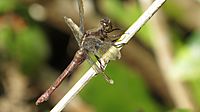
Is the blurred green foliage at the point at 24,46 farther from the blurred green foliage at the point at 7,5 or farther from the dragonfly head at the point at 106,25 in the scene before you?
the dragonfly head at the point at 106,25

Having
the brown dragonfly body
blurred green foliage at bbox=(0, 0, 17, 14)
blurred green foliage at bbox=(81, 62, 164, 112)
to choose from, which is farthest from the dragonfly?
blurred green foliage at bbox=(0, 0, 17, 14)

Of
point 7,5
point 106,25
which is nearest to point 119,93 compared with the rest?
point 106,25

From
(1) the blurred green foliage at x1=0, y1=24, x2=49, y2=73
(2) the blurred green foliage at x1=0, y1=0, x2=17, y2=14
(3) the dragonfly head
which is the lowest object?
(1) the blurred green foliage at x1=0, y1=24, x2=49, y2=73

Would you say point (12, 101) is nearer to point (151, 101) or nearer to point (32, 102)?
point (32, 102)

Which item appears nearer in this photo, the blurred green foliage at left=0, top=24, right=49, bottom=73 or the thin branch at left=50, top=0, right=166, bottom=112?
the thin branch at left=50, top=0, right=166, bottom=112

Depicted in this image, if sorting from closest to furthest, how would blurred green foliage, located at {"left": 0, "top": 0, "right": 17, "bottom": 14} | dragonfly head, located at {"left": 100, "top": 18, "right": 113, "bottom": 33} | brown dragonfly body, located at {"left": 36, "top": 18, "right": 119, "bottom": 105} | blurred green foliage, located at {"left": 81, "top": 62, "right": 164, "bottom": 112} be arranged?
brown dragonfly body, located at {"left": 36, "top": 18, "right": 119, "bottom": 105} < dragonfly head, located at {"left": 100, "top": 18, "right": 113, "bottom": 33} < blurred green foliage, located at {"left": 81, "top": 62, "right": 164, "bottom": 112} < blurred green foliage, located at {"left": 0, "top": 0, "right": 17, "bottom": 14}

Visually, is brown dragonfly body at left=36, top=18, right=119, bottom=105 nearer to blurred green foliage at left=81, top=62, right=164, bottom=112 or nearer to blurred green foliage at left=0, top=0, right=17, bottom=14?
blurred green foliage at left=81, top=62, right=164, bottom=112

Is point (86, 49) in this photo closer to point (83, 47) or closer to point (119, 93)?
point (83, 47)

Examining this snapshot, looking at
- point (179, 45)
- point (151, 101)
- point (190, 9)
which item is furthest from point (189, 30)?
point (151, 101)
